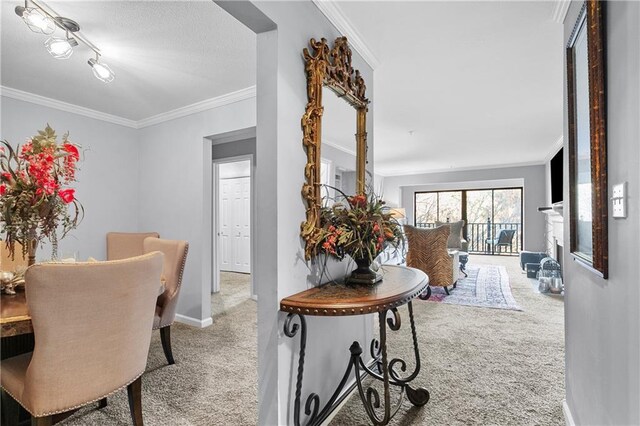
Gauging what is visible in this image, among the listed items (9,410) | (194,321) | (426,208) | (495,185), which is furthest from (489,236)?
(9,410)

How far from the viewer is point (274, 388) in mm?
1437

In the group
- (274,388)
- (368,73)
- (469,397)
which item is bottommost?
(469,397)

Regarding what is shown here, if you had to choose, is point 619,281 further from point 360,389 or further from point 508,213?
point 508,213

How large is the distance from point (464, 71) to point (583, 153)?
167 cm

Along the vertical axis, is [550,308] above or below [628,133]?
below

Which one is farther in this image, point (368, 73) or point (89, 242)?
point (89, 242)

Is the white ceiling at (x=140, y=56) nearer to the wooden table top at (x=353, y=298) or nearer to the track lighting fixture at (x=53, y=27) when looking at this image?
the track lighting fixture at (x=53, y=27)

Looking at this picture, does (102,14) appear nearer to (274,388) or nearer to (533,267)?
(274,388)

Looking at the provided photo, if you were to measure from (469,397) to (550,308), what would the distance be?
2642 mm

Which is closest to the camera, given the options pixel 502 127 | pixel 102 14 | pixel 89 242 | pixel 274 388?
pixel 274 388

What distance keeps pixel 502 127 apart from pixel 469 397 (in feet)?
12.9

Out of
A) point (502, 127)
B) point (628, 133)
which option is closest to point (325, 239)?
point (628, 133)

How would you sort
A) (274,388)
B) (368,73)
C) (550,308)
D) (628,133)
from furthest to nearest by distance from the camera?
(550,308), (368,73), (274,388), (628,133)

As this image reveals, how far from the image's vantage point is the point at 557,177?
222 inches
